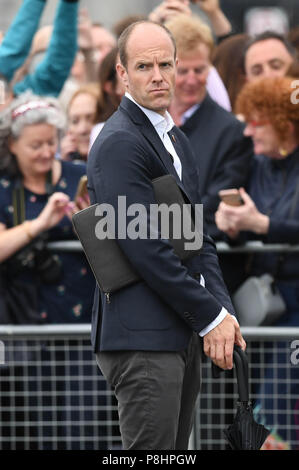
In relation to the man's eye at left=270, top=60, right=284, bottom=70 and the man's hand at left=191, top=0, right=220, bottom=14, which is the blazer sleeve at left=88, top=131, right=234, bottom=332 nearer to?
the man's eye at left=270, top=60, right=284, bottom=70

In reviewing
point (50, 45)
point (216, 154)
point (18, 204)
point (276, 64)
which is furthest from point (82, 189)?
point (276, 64)

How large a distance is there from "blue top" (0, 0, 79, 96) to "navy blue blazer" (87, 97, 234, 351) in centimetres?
215

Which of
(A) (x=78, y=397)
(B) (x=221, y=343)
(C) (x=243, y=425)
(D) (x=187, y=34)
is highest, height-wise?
(D) (x=187, y=34)

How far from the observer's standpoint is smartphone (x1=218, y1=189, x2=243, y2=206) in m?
4.53

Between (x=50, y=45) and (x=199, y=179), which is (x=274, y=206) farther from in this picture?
(x=50, y=45)

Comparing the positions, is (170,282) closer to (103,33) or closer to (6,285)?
(6,285)

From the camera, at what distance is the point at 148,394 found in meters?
3.21

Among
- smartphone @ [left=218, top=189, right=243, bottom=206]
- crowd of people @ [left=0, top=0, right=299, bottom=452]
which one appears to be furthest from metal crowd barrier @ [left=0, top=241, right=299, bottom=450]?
smartphone @ [left=218, top=189, right=243, bottom=206]

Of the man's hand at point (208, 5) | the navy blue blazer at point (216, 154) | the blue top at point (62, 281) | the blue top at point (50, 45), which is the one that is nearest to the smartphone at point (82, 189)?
the blue top at point (62, 281)

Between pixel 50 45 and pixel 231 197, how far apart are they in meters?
1.57

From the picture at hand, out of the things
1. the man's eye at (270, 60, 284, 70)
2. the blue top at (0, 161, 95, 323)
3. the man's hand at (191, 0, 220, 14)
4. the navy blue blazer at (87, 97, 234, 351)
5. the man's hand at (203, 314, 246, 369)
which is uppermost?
the man's hand at (191, 0, 220, 14)

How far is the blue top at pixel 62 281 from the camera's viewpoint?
4.75m

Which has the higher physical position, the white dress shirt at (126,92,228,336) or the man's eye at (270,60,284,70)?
the man's eye at (270,60,284,70)

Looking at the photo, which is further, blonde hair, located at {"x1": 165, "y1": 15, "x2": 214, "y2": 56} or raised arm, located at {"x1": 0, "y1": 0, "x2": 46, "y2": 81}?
raised arm, located at {"x1": 0, "y1": 0, "x2": 46, "y2": 81}
